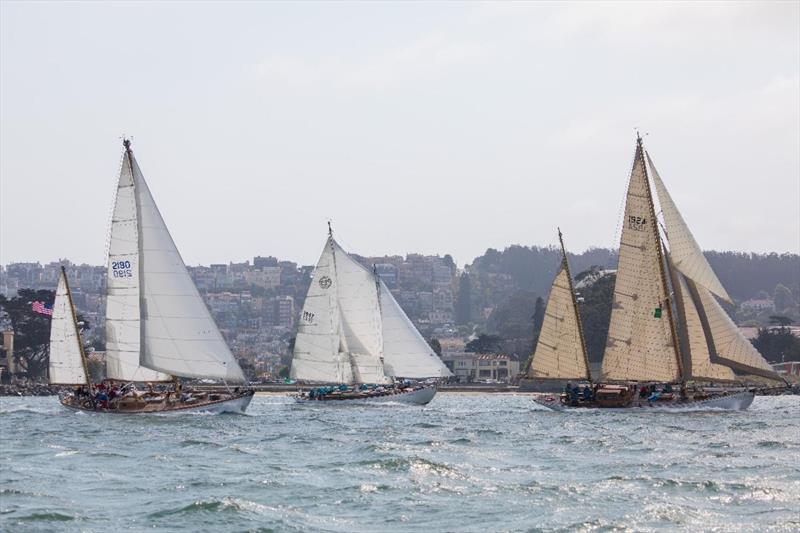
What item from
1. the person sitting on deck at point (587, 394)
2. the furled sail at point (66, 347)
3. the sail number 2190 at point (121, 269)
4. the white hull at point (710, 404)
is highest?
the sail number 2190 at point (121, 269)

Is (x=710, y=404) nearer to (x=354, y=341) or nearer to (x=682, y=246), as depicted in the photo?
(x=682, y=246)

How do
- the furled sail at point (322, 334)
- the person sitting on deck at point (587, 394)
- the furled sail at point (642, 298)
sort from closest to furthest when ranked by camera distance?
the furled sail at point (642, 298)
the person sitting on deck at point (587, 394)
the furled sail at point (322, 334)

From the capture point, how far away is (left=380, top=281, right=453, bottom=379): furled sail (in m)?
91.6

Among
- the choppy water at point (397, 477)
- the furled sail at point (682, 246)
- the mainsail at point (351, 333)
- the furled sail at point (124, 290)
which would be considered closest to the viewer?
the choppy water at point (397, 477)

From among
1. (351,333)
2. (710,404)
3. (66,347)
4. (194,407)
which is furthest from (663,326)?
Result: (66,347)

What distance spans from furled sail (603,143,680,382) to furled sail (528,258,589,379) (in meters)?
4.50

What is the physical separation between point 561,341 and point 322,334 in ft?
59.2

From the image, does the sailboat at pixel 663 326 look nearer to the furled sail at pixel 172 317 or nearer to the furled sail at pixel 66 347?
the furled sail at pixel 172 317

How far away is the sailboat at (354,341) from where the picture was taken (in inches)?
3511

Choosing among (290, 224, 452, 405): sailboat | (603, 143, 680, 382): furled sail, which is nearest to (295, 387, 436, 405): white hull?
(290, 224, 452, 405): sailboat

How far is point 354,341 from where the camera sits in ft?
298

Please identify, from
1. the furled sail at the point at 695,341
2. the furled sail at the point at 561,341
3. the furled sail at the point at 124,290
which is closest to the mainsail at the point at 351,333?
the furled sail at the point at 561,341

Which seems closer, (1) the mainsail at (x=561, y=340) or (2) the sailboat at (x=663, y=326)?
(2) the sailboat at (x=663, y=326)

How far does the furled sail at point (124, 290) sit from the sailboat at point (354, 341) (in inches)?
921
